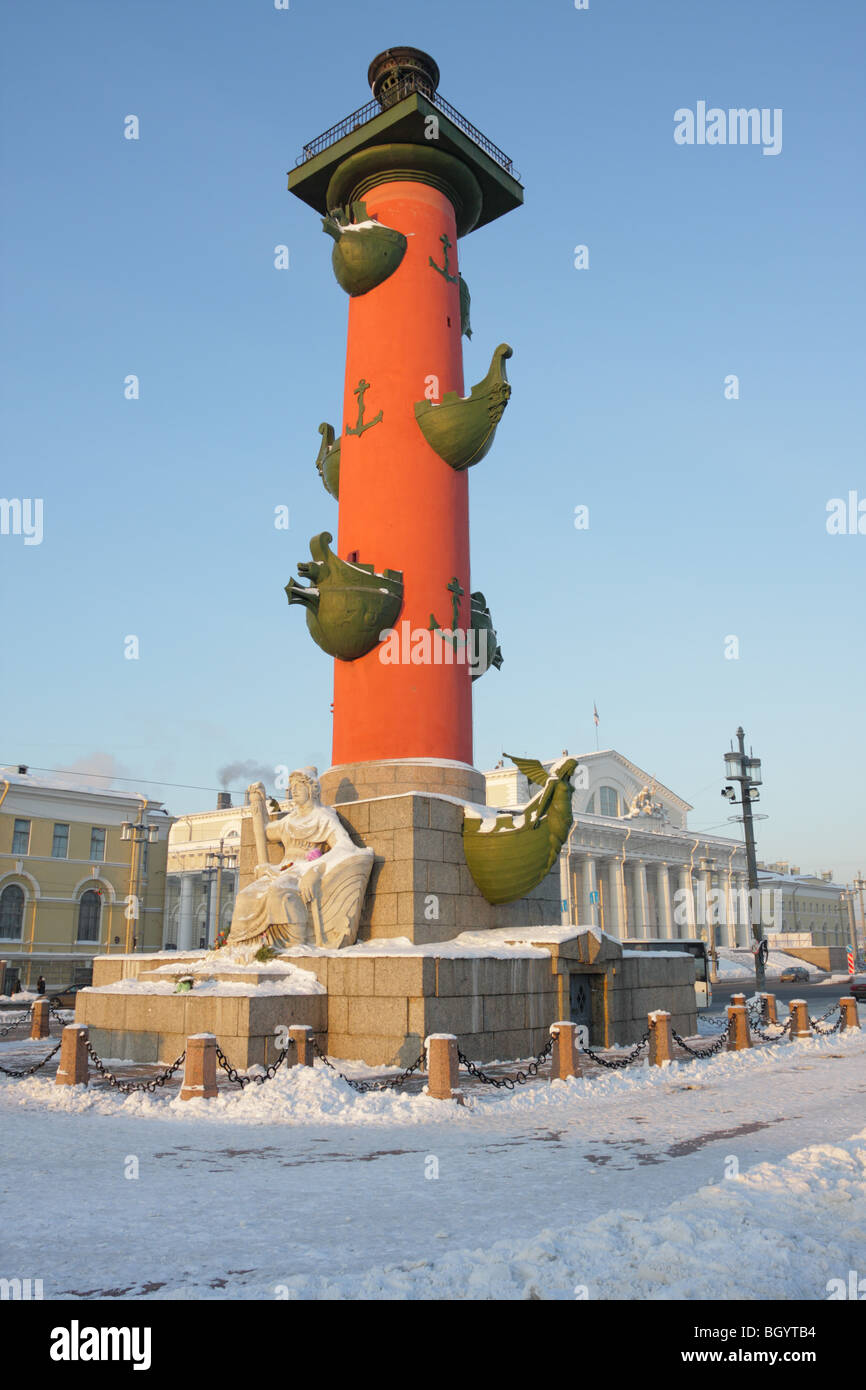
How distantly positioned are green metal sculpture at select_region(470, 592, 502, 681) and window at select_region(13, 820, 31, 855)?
34.9 meters

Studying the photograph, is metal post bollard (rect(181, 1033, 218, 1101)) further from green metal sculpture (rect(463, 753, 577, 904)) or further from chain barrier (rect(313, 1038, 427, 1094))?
green metal sculpture (rect(463, 753, 577, 904))

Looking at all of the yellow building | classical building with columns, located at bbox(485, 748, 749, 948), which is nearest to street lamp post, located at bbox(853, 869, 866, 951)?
classical building with columns, located at bbox(485, 748, 749, 948)

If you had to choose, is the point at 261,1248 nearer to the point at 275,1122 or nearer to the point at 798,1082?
the point at 275,1122

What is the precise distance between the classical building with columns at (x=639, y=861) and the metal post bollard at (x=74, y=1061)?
171 ft

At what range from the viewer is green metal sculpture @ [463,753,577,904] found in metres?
18.9

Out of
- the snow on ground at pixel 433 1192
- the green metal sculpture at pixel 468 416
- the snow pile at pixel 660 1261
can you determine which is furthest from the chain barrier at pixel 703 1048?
the green metal sculpture at pixel 468 416

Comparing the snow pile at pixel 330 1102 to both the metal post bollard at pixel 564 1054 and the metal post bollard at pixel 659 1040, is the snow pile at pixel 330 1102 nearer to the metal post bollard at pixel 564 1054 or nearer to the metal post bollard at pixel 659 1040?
the metal post bollard at pixel 564 1054

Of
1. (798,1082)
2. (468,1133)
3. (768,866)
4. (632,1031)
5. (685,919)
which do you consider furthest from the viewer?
(768,866)

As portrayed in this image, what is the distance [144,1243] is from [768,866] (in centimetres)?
12251

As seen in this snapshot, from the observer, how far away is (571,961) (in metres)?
18.0

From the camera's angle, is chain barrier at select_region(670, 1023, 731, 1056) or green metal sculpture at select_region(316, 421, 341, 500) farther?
green metal sculpture at select_region(316, 421, 341, 500)

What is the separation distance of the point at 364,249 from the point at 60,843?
37.4 metres

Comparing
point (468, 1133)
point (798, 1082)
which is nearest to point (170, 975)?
point (468, 1133)

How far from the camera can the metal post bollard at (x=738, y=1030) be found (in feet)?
63.1
